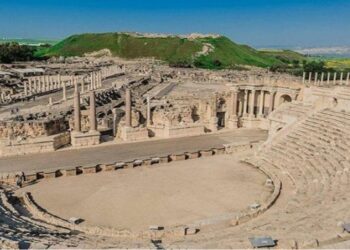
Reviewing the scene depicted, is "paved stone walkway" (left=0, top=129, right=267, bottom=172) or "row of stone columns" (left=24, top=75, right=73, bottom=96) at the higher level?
"row of stone columns" (left=24, top=75, right=73, bottom=96)

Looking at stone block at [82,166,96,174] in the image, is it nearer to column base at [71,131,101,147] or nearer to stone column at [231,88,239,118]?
column base at [71,131,101,147]

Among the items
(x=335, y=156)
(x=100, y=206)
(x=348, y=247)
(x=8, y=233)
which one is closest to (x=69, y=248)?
(x=8, y=233)

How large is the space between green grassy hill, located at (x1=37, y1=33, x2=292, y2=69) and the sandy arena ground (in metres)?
87.7

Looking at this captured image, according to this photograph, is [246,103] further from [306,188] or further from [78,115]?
[306,188]

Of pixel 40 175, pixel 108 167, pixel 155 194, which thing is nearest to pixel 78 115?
pixel 108 167

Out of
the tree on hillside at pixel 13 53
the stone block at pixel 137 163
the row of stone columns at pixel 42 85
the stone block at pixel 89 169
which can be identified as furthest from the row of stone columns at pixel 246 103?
the tree on hillside at pixel 13 53

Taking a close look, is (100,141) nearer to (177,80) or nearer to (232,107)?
(232,107)

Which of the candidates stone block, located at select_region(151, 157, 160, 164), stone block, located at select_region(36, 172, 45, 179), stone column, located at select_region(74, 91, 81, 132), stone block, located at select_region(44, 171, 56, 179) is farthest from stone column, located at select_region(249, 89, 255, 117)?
stone block, located at select_region(36, 172, 45, 179)

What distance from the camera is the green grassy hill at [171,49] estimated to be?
12136cm

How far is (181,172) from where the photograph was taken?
26.0m

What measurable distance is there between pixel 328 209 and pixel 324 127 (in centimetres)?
1291

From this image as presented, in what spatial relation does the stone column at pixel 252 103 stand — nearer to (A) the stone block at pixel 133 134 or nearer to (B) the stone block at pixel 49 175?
(A) the stone block at pixel 133 134

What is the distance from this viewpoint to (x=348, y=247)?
12.5 m

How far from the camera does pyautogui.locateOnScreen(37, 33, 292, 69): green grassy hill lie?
12136cm
